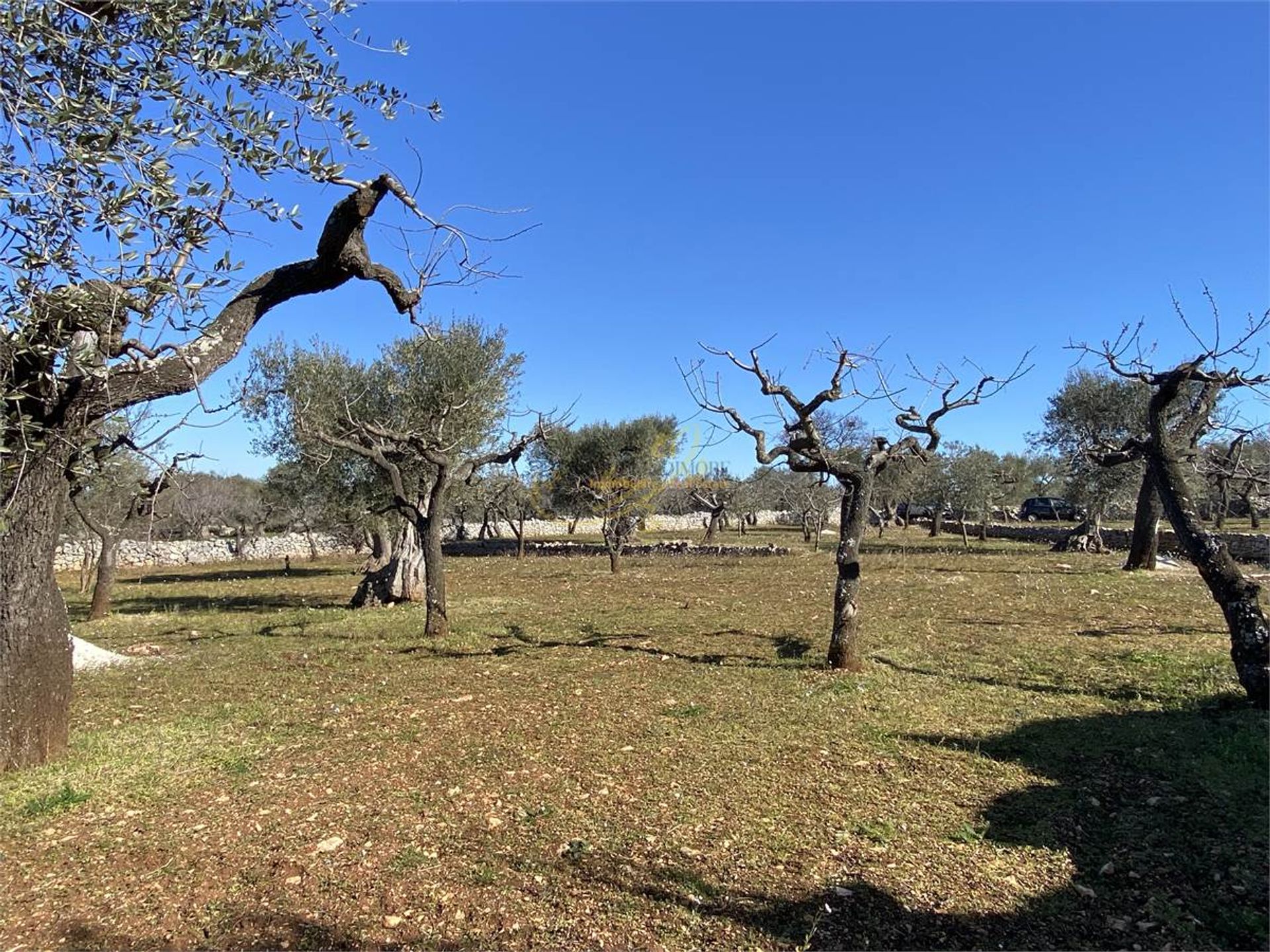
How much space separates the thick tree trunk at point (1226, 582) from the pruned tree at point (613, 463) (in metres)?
25.5

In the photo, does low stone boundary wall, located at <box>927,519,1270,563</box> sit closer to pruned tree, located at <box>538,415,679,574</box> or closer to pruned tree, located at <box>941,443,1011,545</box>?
pruned tree, located at <box>941,443,1011,545</box>

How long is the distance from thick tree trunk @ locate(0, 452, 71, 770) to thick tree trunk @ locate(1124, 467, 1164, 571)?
72.1ft

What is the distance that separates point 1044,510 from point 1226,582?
157 ft

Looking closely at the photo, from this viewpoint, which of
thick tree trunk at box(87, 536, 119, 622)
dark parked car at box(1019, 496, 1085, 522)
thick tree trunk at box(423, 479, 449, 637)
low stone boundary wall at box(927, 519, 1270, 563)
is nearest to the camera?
thick tree trunk at box(423, 479, 449, 637)

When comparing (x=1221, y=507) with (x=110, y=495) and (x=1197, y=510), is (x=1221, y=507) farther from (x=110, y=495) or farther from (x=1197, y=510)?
Answer: (x=110, y=495)

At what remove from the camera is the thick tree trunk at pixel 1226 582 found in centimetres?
685

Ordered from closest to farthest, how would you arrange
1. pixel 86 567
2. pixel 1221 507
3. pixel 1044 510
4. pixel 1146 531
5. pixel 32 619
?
1. pixel 32 619
2. pixel 1146 531
3. pixel 86 567
4. pixel 1221 507
5. pixel 1044 510

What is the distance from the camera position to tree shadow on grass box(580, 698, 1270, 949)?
3.60m

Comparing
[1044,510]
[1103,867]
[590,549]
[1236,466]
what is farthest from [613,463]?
[1044,510]

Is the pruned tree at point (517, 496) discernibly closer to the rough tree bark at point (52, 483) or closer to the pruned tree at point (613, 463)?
the pruned tree at point (613, 463)

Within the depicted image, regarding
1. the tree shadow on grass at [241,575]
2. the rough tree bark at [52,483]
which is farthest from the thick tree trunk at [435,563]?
the tree shadow on grass at [241,575]

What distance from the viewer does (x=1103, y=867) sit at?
426cm

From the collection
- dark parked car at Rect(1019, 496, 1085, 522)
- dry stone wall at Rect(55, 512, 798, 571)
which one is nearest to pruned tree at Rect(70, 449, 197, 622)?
dry stone wall at Rect(55, 512, 798, 571)

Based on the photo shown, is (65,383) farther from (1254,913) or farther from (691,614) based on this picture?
(691,614)
